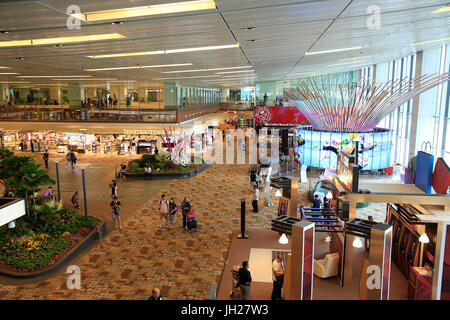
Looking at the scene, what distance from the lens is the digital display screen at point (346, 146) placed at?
690 inches

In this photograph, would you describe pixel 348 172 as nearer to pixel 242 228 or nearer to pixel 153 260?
pixel 242 228

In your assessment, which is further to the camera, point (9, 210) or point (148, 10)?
point (148, 10)

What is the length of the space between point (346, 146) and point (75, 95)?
22.3 metres

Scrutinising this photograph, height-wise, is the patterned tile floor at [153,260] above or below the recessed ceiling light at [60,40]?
below

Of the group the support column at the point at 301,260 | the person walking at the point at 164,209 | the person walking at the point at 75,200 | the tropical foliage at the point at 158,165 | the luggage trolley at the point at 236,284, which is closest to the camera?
the support column at the point at 301,260

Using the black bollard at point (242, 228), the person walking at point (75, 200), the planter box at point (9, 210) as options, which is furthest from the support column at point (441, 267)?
the person walking at point (75, 200)

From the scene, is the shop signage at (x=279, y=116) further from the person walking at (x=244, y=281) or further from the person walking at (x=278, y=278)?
the person walking at (x=244, y=281)

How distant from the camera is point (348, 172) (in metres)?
8.64

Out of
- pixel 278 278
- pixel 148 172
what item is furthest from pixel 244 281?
pixel 148 172

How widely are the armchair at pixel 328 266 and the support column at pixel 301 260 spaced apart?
1677 millimetres

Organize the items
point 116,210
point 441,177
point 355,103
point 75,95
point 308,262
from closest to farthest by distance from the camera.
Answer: point 308,262
point 441,177
point 116,210
point 355,103
point 75,95

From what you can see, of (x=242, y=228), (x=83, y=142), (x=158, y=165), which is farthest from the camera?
(x=83, y=142)

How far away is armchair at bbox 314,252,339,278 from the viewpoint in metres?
8.66
